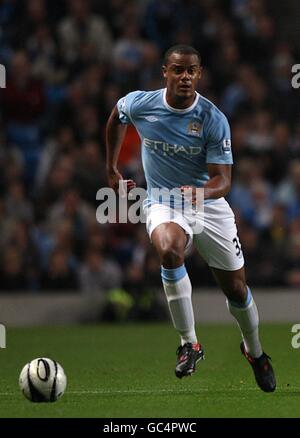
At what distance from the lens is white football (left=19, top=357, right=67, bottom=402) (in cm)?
707

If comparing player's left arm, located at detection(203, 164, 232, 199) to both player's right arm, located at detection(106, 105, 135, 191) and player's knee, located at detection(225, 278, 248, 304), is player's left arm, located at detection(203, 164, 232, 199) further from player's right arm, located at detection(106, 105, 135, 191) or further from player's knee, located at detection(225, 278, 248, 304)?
player's right arm, located at detection(106, 105, 135, 191)

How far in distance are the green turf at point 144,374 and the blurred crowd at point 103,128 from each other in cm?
89

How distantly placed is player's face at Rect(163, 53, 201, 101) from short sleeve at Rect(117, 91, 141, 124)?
1.54ft

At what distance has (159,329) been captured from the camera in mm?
13352

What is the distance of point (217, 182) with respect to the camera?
302 inches

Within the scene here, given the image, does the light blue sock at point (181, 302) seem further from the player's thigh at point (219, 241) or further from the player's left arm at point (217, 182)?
the player's left arm at point (217, 182)

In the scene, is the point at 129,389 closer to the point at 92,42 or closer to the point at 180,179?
the point at 180,179

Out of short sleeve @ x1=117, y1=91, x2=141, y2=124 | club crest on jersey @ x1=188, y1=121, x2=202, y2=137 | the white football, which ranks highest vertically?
short sleeve @ x1=117, y1=91, x2=141, y2=124

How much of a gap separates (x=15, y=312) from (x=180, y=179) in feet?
21.0

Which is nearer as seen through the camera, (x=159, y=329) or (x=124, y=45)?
(x=159, y=329)

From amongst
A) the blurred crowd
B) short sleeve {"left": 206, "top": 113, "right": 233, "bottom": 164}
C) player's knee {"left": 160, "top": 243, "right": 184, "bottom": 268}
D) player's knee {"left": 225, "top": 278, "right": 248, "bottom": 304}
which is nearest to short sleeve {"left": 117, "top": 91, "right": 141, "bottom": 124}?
short sleeve {"left": 206, "top": 113, "right": 233, "bottom": 164}

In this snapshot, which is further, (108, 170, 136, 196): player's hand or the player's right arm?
the player's right arm

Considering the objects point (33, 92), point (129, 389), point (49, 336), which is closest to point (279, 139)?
point (33, 92)

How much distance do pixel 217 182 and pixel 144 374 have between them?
2011 millimetres
